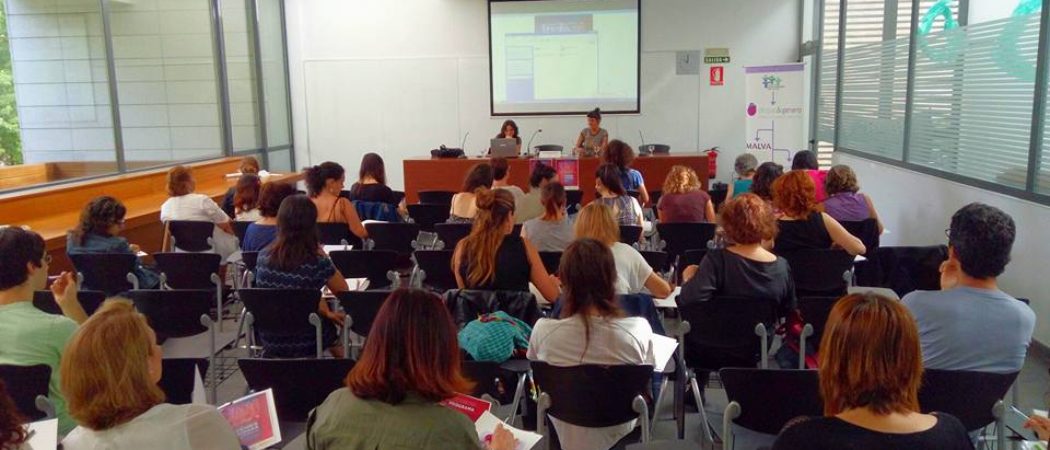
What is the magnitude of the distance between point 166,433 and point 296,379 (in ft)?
2.48

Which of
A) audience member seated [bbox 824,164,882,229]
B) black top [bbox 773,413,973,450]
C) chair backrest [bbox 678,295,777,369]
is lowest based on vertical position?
chair backrest [bbox 678,295,777,369]

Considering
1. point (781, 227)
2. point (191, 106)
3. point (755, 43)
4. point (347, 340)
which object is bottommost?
point (347, 340)

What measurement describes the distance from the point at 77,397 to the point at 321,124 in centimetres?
1049

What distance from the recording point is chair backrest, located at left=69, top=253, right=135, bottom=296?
4.51m

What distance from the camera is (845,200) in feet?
16.8

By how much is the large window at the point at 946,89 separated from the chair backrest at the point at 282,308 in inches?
178

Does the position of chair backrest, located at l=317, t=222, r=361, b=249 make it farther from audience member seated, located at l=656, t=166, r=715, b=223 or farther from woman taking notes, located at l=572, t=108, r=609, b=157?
woman taking notes, located at l=572, t=108, r=609, b=157

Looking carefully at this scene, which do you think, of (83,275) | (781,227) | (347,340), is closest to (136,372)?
(347,340)

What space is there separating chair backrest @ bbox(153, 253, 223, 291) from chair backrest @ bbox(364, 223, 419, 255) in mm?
1235

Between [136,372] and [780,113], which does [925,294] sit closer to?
[136,372]

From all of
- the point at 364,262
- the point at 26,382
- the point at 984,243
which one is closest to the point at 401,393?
the point at 26,382

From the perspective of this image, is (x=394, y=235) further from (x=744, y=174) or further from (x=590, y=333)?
(x=590, y=333)

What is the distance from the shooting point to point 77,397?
1854mm

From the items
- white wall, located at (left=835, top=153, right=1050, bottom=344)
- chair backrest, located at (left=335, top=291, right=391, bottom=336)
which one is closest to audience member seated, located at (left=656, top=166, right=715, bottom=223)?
white wall, located at (left=835, top=153, right=1050, bottom=344)
